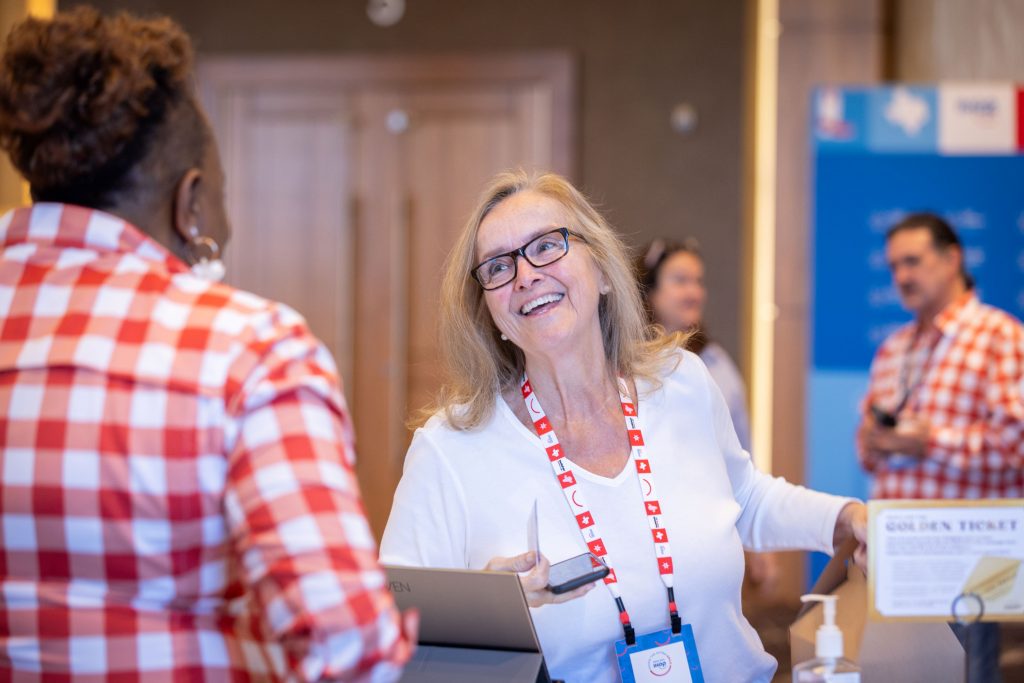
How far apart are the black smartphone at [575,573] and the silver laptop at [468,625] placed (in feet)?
0.23

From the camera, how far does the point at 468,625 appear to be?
142 centimetres

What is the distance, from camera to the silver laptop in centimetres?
138

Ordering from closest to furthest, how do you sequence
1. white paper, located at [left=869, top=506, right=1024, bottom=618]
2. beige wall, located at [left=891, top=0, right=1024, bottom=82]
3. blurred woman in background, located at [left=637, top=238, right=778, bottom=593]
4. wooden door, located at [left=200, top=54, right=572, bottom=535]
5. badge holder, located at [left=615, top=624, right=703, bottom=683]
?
white paper, located at [left=869, top=506, right=1024, bottom=618] → badge holder, located at [left=615, top=624, right=703, bottom=683] → blurred woman in background, located at [left=637, top=238, right=778, bottom=593] → beige wall, located at [left=891, top=0, right=1024, bottom=82] → wooden door, located at [left=200, top=54, right=572, bottom=535]

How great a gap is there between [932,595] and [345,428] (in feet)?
2.61

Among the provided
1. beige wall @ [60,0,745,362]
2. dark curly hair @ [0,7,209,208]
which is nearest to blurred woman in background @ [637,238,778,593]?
beige wall @ [60,0,745,362]

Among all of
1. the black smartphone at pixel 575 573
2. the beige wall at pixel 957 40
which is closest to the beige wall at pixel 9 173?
the black smartphone at pixel 575 573

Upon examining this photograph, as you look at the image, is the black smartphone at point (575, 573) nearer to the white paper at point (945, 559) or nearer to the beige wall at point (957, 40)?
the white paper at point (945, 559)

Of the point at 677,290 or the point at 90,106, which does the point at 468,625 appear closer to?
the point at 90,106

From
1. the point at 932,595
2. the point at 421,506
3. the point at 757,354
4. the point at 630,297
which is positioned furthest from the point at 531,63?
the point at 932,595

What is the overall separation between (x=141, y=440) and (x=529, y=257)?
1.04 meters

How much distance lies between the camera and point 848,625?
149cm

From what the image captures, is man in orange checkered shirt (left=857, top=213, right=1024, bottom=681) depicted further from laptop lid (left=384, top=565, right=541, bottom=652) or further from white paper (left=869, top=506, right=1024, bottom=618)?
laptop lid (left=384, top=565, right=541, bottom=652)

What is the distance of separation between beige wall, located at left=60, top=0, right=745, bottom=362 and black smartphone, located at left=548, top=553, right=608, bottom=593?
16.3 feet

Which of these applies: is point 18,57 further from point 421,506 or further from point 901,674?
point 901,674
